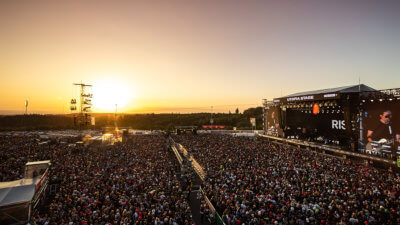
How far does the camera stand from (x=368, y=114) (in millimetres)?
17094

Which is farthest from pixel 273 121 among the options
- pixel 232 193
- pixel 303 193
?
pixel 232 193

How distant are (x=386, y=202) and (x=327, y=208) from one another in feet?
10.2

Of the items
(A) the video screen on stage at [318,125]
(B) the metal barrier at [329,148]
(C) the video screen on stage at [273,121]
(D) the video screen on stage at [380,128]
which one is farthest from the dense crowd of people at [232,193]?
(C) the video screen on stage at [273,121]

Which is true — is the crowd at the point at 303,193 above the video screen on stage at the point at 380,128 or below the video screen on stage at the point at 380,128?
below

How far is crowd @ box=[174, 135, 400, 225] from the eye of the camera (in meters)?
8.96

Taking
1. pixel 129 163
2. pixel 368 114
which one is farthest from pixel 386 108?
pixel 129 163

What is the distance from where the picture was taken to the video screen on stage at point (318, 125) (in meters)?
20.4

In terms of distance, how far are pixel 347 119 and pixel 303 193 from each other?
40.2 feet

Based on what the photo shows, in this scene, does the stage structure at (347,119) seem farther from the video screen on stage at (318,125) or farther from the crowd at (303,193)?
the crowd at (303,193)

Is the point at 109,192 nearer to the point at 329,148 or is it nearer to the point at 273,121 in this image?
the point at 329,148

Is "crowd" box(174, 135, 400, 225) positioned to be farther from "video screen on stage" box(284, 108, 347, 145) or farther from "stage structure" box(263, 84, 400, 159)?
"video screen on stage" box(284, 108, 347, 145)

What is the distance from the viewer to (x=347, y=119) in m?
18.8

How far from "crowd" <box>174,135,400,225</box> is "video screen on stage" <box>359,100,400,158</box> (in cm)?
192

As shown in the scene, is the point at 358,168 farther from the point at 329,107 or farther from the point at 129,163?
the point at 129,163
